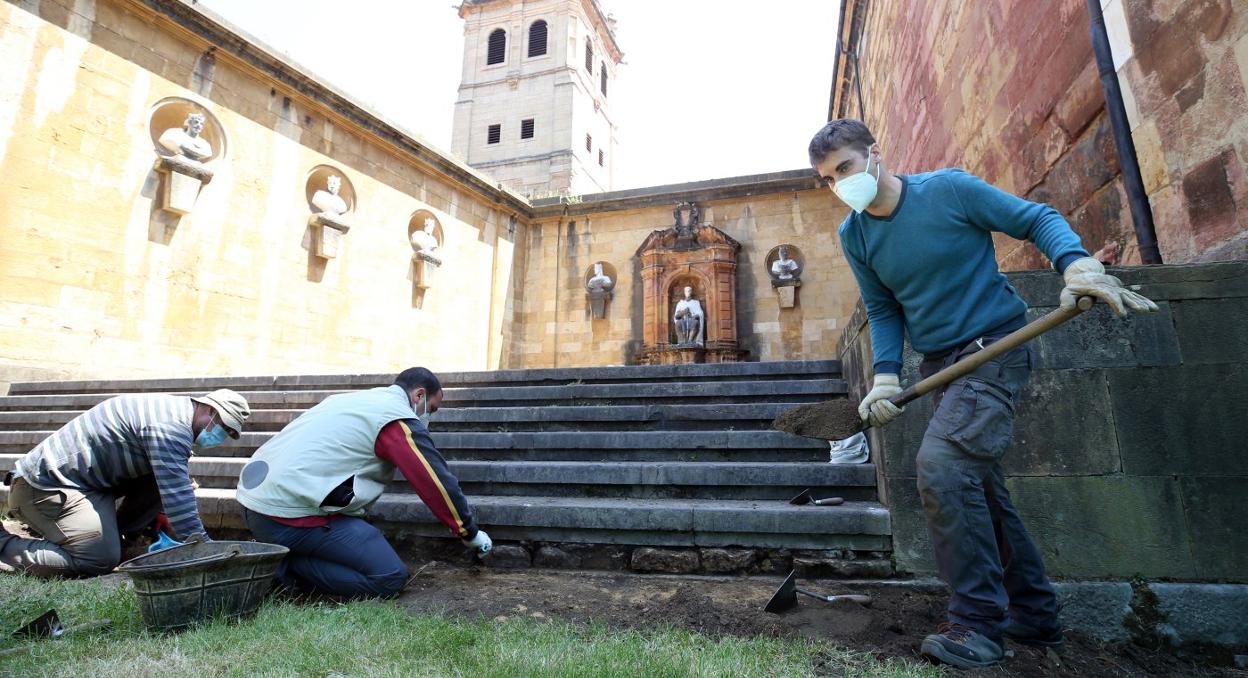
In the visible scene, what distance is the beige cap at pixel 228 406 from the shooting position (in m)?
3.49

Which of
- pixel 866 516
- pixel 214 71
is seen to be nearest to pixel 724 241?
pixel 214 71

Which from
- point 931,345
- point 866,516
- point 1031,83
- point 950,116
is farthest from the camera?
point 950,116

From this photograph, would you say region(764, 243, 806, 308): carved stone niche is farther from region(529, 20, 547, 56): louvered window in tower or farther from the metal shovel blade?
region(529, 20, 547, 56): louvered window in tower

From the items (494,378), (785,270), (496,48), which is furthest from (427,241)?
(496,48)

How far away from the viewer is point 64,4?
25.3 feet

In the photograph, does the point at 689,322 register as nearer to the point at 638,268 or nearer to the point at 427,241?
the point at 638,268

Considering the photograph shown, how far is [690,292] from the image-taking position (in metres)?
13.5

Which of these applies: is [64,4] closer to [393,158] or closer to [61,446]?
[393,158]

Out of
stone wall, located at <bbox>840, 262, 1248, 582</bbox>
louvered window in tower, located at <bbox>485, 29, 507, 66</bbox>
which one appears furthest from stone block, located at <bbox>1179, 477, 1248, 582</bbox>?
louvered window in tower, located at <bbox>485, 29, 507, 66</bbox>

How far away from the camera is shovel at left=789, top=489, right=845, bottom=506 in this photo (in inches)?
131

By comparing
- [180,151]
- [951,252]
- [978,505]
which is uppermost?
[180,151]

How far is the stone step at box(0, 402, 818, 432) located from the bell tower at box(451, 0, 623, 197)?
24.0 metres

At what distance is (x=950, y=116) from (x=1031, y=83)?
218cm

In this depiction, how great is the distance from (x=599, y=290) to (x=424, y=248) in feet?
13.7
